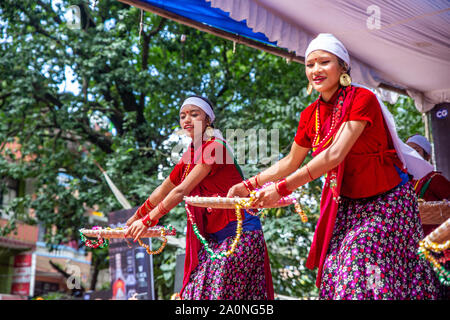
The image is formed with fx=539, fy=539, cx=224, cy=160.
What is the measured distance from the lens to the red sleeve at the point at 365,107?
2609 millimetres

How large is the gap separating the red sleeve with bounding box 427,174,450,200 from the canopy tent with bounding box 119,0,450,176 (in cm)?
131

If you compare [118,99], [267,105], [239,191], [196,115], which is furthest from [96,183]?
[239,191]

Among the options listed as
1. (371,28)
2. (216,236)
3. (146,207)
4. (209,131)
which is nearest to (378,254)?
(216,236)

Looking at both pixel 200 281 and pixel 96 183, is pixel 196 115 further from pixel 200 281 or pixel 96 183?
pixel 96 183

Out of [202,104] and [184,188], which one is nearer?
[184,188]

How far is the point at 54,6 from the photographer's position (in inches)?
462

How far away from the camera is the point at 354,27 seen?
16.0 ft

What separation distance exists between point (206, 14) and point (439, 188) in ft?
8.56

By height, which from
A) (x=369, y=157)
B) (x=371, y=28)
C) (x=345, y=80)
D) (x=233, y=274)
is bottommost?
(x=233, y=274)

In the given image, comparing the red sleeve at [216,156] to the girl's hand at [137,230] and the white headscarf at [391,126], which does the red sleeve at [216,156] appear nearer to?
the girl's hand at [137,230]

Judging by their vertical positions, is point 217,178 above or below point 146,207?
above

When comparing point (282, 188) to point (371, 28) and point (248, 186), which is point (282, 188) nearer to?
point (248, 186)

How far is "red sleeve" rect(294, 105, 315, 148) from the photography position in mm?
2957

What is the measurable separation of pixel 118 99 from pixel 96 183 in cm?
229
